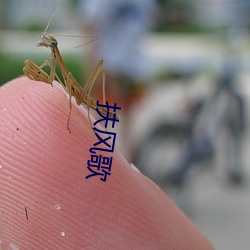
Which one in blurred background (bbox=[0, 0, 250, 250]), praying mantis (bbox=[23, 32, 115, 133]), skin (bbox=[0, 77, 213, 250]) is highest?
blurred background (bbox=[0, 0, 250, 250])

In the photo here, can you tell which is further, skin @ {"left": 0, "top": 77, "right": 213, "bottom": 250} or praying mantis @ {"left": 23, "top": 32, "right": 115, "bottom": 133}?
praying mantis @ {"left": 23, "top": 32, "right": 115, "bottom": 133}

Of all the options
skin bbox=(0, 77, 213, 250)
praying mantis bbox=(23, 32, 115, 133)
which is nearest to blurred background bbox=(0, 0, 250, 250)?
praying mantis bbox=(23, 32, 115, 133)

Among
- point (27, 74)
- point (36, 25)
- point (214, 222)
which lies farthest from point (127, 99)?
point (36, 25)

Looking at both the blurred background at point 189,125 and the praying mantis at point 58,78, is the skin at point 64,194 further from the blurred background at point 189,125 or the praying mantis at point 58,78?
the blurred background at point 189,125

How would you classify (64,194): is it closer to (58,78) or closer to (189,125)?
(58,78)

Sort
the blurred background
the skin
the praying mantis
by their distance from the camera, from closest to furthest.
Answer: the skin → the praying mantis → the blurred background

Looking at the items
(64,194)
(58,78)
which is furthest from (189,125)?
(64,194)

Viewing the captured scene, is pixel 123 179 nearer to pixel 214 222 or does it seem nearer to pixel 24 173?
pixel 24 173

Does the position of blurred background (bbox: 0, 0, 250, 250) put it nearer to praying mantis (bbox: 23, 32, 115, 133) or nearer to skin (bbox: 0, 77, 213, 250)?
praying mantis (bbox: 23, 32, 115, 133)

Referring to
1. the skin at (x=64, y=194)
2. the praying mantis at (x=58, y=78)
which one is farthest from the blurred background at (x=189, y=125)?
the skin at (x=64, y=194)
